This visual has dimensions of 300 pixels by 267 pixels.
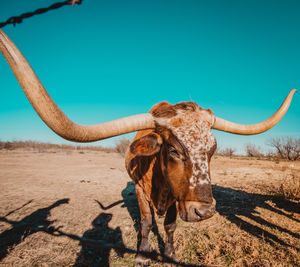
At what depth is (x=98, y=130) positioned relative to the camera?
2.00 metres

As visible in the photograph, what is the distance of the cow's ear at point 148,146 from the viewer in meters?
2.62

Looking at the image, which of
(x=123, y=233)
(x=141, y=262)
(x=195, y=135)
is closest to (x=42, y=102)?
(x=195, y=135)

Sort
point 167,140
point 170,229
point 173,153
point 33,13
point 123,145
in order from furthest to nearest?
point 123,145
point 170,229
point 167,140
point 173,153
point 33,13

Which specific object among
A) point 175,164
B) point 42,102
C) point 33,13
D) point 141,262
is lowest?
point 141,262

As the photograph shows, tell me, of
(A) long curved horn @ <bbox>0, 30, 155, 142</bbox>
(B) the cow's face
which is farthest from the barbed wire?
(B) the cow's face

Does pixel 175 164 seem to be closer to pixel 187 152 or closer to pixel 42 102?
pixel 187 152

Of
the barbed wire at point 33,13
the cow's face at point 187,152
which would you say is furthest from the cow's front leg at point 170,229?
the barbed wire at point 33,13

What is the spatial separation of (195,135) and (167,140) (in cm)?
36

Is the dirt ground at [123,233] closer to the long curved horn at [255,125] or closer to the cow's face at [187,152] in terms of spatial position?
the cow's face at [187,152]

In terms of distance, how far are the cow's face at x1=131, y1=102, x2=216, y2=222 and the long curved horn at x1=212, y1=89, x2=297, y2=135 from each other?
1.33 feet

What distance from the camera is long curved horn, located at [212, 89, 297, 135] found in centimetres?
314

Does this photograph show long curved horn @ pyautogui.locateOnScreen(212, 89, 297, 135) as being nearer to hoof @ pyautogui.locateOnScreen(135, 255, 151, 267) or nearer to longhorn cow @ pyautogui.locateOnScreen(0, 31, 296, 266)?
longhorn cow @ pyautogui.locateOnScreen(0, 31, 296, 266)

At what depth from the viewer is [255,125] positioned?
129 inches

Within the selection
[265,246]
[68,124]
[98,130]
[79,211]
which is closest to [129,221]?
[79,211]
